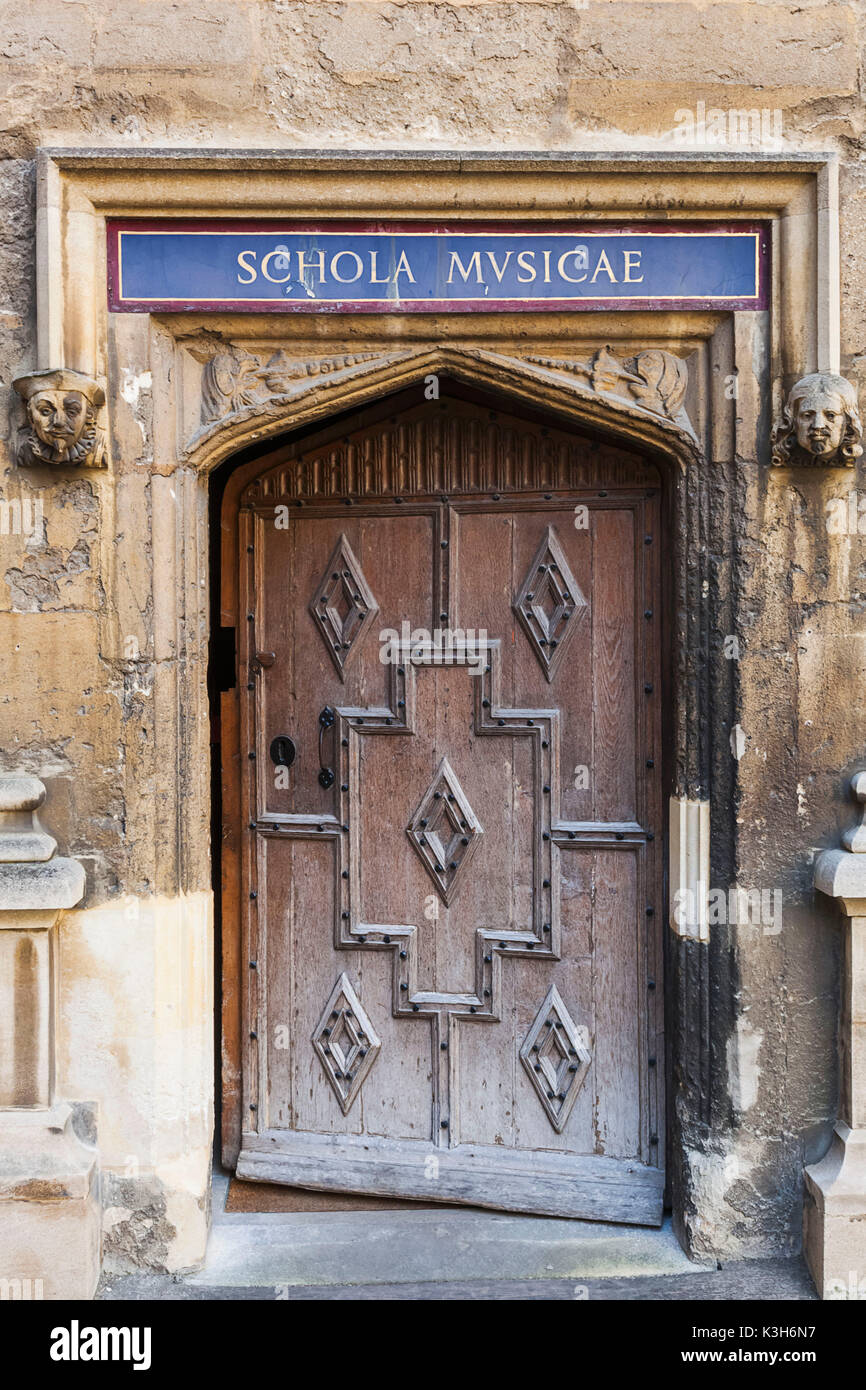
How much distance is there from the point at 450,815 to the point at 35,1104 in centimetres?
150

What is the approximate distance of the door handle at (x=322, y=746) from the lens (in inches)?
135

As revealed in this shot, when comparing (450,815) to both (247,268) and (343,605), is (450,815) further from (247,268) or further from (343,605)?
(247,268)

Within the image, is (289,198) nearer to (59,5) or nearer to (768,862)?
(59,5)

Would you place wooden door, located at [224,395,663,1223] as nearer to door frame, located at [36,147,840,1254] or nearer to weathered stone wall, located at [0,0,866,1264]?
door frame, located at [36,147,840,1254]

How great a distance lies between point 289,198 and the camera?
2.91 m

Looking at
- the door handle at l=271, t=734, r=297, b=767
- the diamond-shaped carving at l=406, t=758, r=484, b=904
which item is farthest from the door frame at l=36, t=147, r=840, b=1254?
the diamond-shaped carving at l=406, t=758, r=484, b=904

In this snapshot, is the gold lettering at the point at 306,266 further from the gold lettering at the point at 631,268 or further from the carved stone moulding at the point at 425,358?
the gold lettering at the point at 631,268

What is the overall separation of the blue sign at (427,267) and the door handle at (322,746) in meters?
1.27

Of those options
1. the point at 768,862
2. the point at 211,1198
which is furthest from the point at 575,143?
the point at 211,1198

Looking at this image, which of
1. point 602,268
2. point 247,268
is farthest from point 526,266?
point 247,268

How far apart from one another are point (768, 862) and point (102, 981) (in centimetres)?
199

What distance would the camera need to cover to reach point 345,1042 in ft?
11.3

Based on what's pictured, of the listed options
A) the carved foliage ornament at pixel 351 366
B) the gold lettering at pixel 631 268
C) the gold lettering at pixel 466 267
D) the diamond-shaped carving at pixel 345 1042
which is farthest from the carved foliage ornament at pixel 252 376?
the diamond-shaped carving at pixel 345 1042

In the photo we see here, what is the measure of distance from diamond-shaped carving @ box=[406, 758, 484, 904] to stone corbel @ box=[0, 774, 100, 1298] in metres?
1.08
